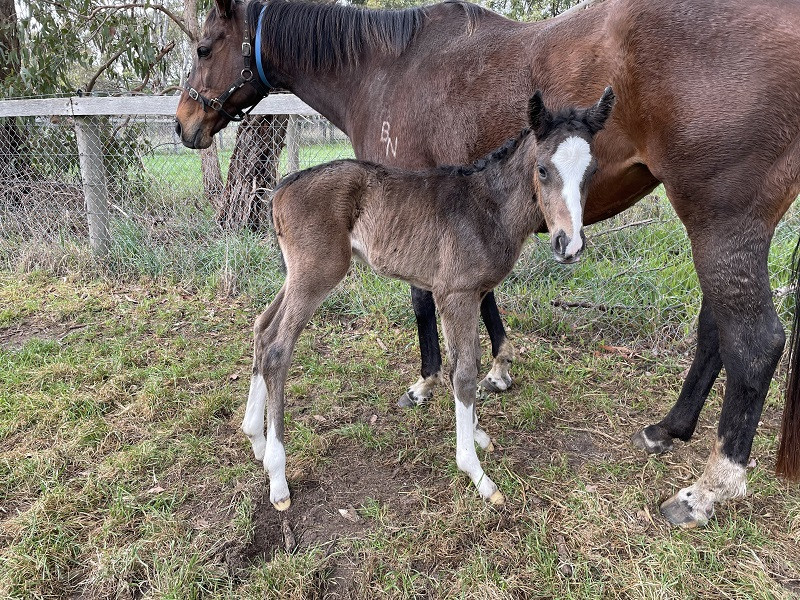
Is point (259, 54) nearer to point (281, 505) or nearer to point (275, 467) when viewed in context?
point (275, 467)

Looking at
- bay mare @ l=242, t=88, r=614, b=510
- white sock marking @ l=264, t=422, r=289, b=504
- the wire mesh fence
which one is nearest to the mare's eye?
bay mare @ l=242, t=88, r=614, b=510

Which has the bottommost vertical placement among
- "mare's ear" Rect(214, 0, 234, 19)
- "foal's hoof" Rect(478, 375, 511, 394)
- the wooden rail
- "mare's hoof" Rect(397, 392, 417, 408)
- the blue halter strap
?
"mare's hoof" Rect(397, 392, 417, 408)

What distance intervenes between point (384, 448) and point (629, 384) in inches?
65.8

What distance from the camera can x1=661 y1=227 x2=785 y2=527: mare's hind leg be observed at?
1.94 metres

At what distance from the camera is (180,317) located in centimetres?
423

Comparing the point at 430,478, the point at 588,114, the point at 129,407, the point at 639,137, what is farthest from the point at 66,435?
the point at 639,137

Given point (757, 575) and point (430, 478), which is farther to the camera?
point (430, 478)

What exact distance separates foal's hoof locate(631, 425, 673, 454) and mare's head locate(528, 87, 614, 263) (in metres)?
1.23

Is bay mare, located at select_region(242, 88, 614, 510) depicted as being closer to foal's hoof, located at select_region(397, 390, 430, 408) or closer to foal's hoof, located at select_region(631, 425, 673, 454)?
foal's hoof, located at select_region(397, 390, 430, 408)

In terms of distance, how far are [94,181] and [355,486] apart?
4.40 meters

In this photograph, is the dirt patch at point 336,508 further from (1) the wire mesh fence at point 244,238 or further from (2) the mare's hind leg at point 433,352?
(1) the wire mesh fence at point 244,238

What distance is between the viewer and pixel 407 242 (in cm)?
244

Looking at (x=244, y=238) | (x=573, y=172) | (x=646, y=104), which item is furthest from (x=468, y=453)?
(x=244, y=238)

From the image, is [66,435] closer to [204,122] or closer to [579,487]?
[204,122]
